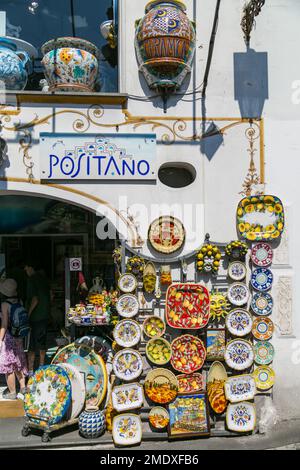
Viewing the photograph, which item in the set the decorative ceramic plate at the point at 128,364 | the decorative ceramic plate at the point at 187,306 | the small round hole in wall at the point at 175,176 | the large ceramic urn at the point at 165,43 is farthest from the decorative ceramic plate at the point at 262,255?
the large ceramic urn at the point at 165,43

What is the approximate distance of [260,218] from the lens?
5527mm

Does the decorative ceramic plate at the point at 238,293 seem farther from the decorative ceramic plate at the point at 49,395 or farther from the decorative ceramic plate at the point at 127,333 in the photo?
the decorative ceramic plate at the point at 49,395

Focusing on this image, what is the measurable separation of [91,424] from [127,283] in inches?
57.9

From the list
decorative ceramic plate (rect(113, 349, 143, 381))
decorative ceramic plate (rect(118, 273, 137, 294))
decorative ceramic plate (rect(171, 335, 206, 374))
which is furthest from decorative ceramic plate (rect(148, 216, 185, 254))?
decorative ceramic plate (rect(113, 349, 143, 381))

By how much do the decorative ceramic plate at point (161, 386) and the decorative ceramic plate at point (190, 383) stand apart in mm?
84

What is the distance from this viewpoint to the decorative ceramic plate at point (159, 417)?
5035mm

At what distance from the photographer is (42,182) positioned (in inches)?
210

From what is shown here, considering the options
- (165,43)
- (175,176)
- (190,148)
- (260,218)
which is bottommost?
(260,218)

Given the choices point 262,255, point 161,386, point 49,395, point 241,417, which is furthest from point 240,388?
point 49,395

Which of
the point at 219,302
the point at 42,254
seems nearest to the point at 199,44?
the point at 219,302

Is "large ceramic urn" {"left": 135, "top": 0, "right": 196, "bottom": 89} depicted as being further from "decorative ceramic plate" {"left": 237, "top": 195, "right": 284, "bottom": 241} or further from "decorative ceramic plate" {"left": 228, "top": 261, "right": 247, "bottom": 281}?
"decorative ceramic plate" {"left": 228, "top": 261, "right": 247, "bottom": 281}

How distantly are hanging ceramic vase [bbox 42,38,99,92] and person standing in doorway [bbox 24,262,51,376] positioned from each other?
94.7 inches

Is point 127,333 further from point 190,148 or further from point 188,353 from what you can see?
point 190,148

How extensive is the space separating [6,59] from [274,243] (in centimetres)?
362
